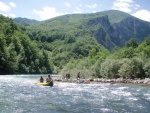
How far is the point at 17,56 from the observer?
119 meters

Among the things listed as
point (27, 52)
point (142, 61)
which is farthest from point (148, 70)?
point (27, 52)

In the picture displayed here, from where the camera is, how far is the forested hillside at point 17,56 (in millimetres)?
101562

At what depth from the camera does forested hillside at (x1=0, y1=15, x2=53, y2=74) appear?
333 ft

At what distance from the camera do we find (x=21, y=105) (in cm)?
2620

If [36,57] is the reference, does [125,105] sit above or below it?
below

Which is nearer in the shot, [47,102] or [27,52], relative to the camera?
[47,102]

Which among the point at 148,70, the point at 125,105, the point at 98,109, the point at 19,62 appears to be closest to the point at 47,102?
the point at 98,109

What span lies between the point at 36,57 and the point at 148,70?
82322 millimetres

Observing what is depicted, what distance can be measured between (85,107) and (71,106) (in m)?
1.33

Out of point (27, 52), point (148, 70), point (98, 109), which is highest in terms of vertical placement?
point (27, 52)

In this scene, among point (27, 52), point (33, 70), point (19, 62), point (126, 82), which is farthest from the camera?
point (27, 52)

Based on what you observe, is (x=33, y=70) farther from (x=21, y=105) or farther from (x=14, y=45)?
(x=21, y=105)

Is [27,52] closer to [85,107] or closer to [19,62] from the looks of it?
[19,62]

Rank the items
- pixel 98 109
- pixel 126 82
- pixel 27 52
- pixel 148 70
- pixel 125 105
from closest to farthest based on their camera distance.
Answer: pixel 98 109 → pixel 125 105 → pixel 126 82 → pixel 148 70 → pixel 27 52
